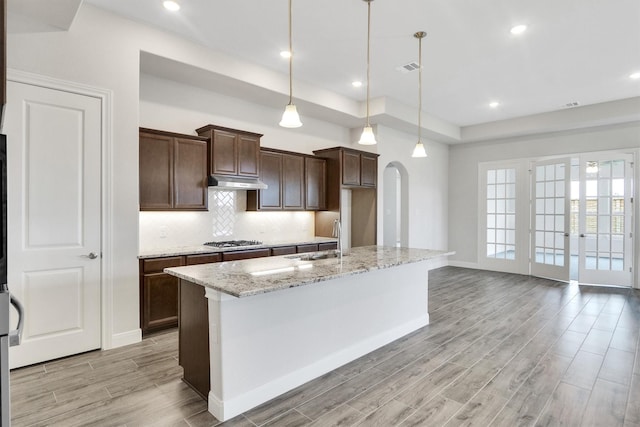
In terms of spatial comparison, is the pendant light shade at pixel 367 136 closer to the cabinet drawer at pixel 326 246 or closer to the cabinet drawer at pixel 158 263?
the cabinet drawer at pixel 326 246

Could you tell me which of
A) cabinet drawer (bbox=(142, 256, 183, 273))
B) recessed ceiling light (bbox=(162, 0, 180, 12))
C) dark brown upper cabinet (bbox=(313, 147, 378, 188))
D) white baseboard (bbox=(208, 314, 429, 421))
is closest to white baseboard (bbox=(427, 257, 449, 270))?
dark brown upper cabinet (bbox=(313, 147, 378, 188))

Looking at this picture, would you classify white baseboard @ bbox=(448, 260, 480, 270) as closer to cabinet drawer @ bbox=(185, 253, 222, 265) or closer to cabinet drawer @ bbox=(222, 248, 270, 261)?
cabinet drawer @ bbox=(222, 248, 270, 261)

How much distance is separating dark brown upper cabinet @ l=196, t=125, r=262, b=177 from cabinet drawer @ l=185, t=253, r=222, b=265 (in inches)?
39.5

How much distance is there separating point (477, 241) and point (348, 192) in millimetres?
3417

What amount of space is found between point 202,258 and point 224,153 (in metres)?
1.32

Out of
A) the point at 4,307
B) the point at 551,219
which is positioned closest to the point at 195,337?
the point at 4,307

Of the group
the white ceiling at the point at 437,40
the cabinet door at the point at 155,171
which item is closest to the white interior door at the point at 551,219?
the white ceiling at the point at 437,40

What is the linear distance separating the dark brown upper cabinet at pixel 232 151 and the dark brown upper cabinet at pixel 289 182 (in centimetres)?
26

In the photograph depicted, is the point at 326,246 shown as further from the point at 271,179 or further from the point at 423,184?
the point at 423,184

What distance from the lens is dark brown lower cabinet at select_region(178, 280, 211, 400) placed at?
94.0 inches

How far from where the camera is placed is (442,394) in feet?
8.27

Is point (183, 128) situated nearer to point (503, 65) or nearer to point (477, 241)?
point (503, 65)

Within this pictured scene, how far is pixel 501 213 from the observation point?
7516 mm

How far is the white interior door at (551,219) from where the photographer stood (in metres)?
6.46
